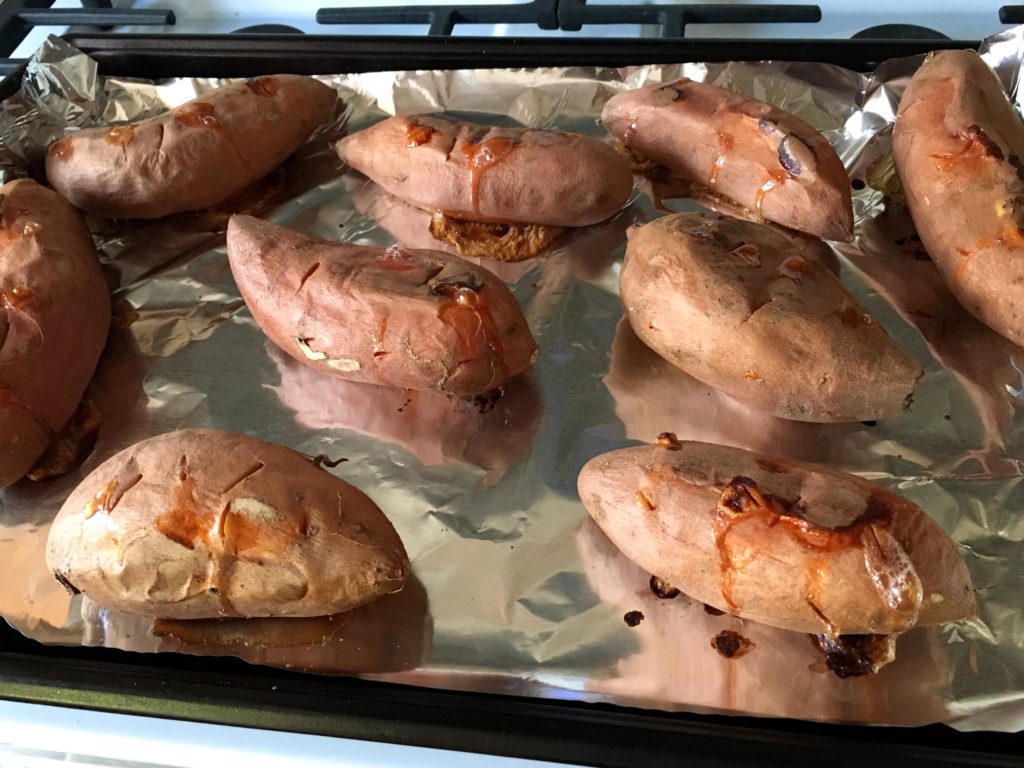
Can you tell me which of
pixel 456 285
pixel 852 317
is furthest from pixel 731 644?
pixel 456 285

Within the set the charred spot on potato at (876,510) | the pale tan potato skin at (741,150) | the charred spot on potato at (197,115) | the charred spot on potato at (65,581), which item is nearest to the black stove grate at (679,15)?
the pale tan potato skin at (741,150)

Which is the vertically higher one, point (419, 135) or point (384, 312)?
point (419, 135)

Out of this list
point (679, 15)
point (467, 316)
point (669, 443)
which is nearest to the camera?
point (669, 443)

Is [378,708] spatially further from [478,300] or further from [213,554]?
[478,300]

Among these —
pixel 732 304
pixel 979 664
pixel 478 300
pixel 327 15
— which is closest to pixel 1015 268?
pixel 732 304

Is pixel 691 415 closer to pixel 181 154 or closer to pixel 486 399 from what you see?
pixel 486 399

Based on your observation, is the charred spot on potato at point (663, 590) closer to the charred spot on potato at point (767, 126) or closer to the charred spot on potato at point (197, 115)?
the charred spot on potato at point (767, 126)
